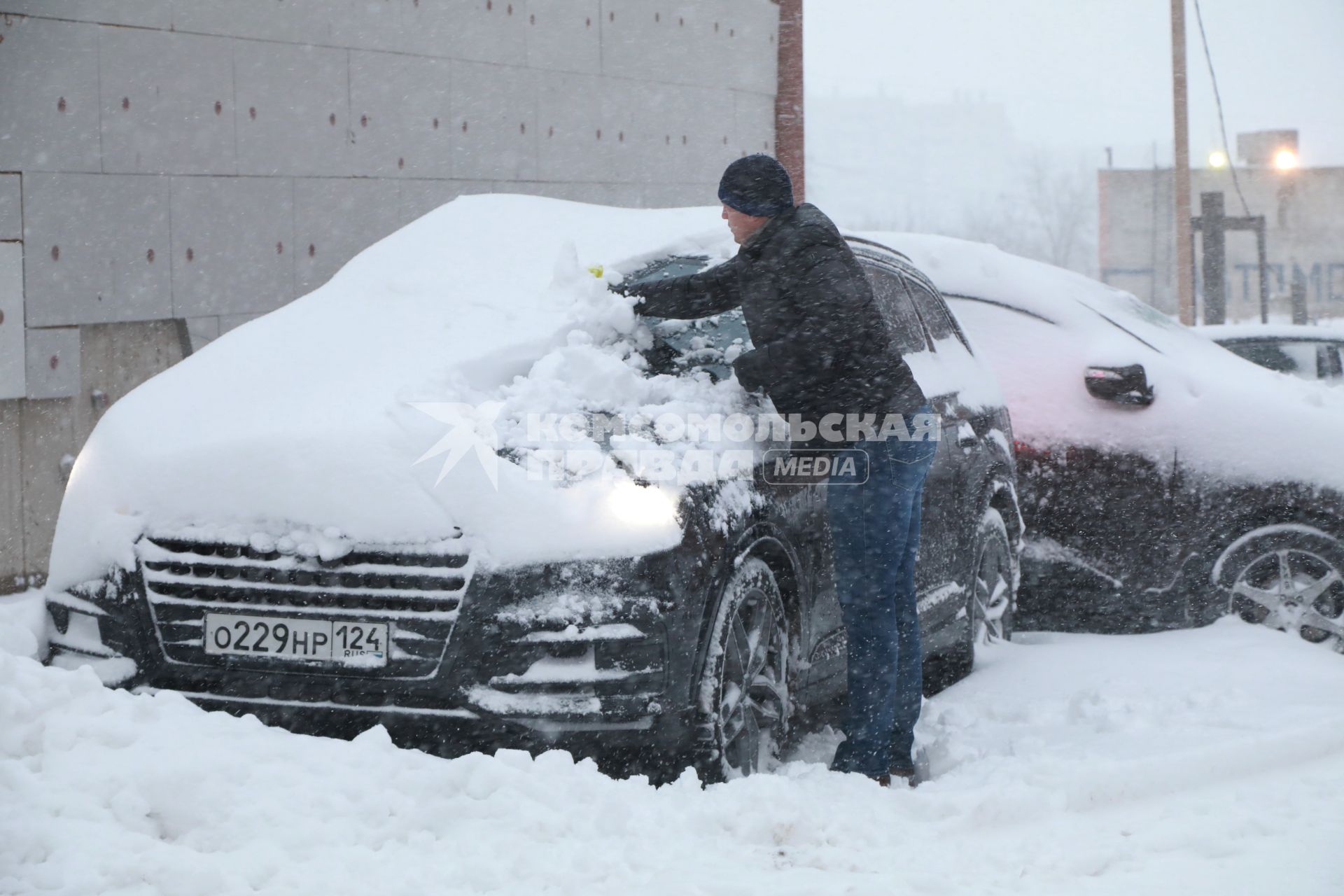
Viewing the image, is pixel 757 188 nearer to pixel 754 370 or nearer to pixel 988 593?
pixel 754 370

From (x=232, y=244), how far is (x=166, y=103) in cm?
96

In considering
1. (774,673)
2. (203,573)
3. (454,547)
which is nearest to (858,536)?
(774,673)

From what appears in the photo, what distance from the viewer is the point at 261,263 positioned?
30.3 ft

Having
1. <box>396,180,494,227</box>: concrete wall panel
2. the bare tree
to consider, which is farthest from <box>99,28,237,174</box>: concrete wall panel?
the bare tree

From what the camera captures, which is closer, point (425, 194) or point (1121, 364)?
point (1121, 364)

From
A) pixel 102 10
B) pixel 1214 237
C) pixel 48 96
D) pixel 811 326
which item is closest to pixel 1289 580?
pixel 811 326

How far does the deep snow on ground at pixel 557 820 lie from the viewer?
297 centimetres

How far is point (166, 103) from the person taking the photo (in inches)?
336

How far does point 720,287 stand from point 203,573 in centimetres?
177

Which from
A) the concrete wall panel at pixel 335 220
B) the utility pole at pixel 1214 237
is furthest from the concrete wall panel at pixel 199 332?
the utility pole at pixel 1214 237

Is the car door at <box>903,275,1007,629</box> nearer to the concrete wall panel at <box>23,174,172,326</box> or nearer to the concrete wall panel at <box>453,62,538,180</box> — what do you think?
the concrete wall panel at <box>23,174,172,326</box>

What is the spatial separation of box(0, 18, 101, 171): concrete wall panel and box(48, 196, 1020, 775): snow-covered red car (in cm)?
408

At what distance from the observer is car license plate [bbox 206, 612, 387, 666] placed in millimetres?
3576

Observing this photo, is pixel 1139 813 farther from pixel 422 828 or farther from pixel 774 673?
pixel 422 828
